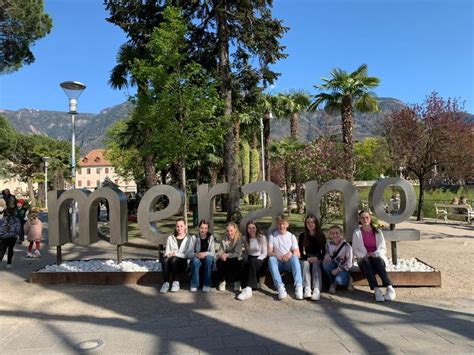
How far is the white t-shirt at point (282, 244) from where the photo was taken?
6316 millimetres

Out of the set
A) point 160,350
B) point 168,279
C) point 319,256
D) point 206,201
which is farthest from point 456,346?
point 206,201

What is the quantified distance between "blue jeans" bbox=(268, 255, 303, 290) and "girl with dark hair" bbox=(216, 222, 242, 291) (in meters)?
0.59

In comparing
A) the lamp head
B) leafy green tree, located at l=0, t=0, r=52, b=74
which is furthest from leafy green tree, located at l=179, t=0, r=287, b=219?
leafy green tree, located at l=0, t=0, r=52, b=74

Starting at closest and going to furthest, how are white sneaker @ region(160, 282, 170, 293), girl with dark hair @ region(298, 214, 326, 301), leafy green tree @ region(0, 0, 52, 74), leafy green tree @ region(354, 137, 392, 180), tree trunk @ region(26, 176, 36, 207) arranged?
girl with dark hair @ region(298, 214, 326, 301) → white sneaker @ region(160, 282, 170, 293) → leafy green tree @ region(354, 137, 392, 180) → leafy green tree @ region(0, 0, 52, 74) → tree trunk @ region(26, 176, 36, 207)

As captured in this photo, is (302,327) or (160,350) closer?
(160,350)

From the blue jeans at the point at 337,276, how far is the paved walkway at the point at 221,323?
0.16 metres

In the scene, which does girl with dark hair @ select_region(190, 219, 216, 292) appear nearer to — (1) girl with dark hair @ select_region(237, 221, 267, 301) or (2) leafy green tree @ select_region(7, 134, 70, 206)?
(1) girl with dark hair @ select_region(237, 221, 267, 301)

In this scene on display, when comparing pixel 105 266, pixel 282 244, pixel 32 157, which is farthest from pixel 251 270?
pixel 32 157

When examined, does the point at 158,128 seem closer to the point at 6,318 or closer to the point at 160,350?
the point at 6,318

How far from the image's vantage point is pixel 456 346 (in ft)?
12.9

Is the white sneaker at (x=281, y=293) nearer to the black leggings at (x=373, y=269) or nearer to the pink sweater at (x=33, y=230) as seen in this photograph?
the black leggings at (x=373, y=269)

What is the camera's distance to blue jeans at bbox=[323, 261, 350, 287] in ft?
20.1

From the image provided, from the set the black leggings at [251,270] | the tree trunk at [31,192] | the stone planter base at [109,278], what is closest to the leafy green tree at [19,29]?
the stone planter base at [109,278]

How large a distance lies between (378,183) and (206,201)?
3288mm
